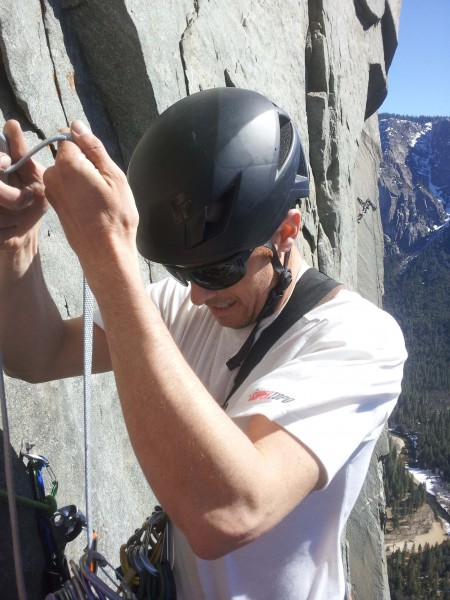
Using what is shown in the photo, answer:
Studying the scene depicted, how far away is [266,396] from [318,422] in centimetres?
16

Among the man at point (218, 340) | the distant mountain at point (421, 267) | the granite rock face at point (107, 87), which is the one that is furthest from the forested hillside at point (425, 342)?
the man at point (218, 340)

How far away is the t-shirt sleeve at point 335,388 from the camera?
1.43m

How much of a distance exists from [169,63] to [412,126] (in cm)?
17482

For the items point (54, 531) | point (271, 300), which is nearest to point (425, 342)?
point (271, 300)

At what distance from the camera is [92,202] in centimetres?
135

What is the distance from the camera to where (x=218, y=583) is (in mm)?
1694

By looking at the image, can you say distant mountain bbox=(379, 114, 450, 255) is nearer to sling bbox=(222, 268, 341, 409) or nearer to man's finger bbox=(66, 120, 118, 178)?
sling bbox=(222, 268, 341, 409)

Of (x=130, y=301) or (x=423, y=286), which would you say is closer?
(x=130, y=301)

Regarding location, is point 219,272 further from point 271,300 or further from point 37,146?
point 37,146

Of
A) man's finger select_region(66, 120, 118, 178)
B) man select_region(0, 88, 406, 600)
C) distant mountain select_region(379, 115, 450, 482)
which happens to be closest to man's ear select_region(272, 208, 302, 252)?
man select_region(0, 88, 406, 600)

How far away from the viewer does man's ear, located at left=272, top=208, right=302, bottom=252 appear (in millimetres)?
2055

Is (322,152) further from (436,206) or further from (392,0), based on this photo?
(436,206)

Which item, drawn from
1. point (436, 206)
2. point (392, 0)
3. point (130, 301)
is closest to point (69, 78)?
point (130, 301)

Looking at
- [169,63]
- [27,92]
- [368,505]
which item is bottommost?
[368,505]
